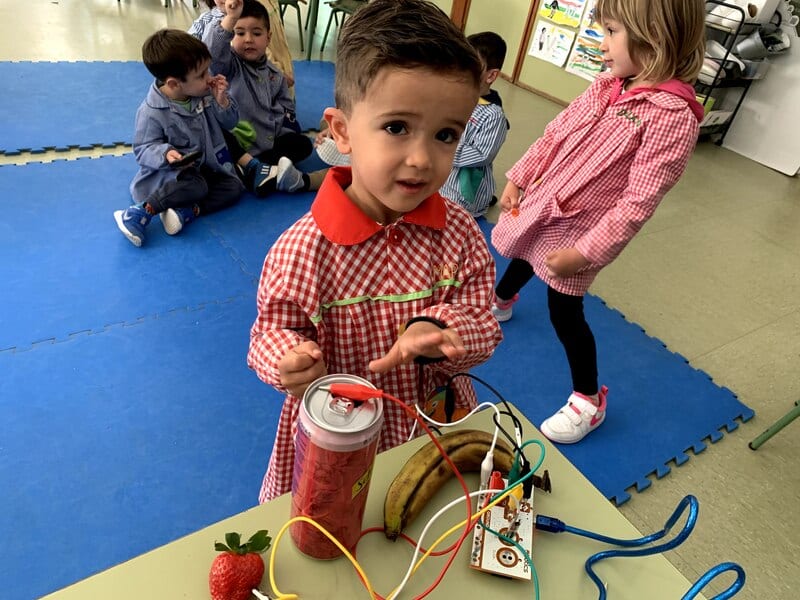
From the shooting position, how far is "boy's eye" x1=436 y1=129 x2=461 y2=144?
0.70m

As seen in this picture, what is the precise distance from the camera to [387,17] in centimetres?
71

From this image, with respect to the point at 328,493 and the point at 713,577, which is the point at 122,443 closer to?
the point at 328,493

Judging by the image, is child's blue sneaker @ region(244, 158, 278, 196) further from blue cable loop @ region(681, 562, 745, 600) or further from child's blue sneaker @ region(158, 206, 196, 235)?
blue cable loop @ region(681, 562, 745, 600)

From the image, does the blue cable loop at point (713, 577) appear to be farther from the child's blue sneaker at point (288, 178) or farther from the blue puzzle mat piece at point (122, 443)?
the child's blue sneaker at point (288, 178)

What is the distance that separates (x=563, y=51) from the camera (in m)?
4.60

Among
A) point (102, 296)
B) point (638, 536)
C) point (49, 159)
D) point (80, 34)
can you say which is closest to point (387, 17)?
point (638, 536)

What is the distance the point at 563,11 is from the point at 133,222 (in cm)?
400

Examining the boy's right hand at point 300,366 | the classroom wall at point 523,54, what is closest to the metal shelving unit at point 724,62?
the classroom wall at point 523,54

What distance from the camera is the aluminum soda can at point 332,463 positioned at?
1.75 feet

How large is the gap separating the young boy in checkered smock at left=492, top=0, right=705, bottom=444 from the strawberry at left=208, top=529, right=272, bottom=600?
1067mm

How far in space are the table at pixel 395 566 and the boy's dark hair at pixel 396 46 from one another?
0.51m

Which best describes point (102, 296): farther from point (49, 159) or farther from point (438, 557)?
point (438, 557)

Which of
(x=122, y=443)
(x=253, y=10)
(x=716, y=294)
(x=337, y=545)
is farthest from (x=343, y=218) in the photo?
(x=716, y=294)

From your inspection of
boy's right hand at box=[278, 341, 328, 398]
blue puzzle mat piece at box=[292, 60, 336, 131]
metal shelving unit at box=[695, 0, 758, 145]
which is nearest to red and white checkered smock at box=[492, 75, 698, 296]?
boy's right hand at box=[278, 341, 328, 398]
